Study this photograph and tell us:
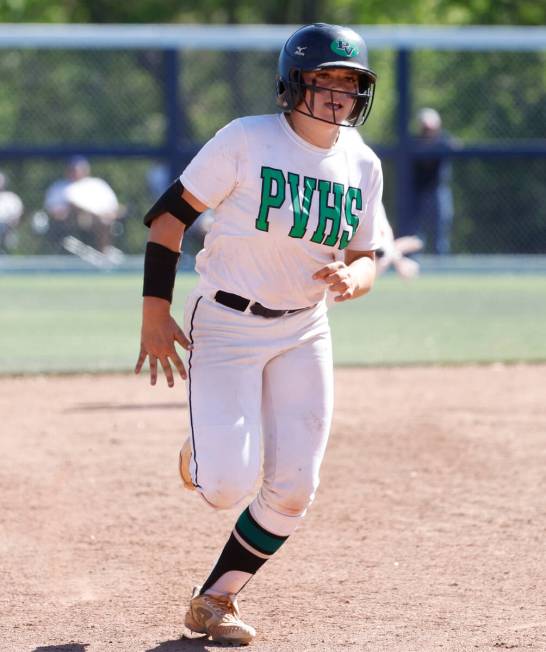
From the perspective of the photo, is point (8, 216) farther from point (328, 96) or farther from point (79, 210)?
point (328, 96)

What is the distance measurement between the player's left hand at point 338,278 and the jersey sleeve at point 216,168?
38cm

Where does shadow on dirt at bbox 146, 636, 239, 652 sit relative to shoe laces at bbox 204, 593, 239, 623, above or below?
below

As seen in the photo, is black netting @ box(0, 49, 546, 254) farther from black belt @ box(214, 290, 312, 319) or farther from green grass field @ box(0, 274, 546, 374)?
black belt @ box(214, 290, 312, 319)

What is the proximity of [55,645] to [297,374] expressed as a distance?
1.07 meters

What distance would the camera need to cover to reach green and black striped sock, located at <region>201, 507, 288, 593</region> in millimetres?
3936

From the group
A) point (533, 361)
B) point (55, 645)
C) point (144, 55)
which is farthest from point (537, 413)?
point (144, 55)

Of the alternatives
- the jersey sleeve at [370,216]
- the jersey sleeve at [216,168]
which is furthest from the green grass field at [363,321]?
the jersey sleeve at [216,168]

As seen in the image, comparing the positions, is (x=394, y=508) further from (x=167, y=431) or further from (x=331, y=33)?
(x=331, y=33)

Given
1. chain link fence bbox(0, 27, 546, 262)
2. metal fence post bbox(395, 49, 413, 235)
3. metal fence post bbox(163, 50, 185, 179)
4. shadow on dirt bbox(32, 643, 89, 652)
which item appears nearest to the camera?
shadow on dirt bbox(32, 643, 89, 652)

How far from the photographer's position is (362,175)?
160 inches

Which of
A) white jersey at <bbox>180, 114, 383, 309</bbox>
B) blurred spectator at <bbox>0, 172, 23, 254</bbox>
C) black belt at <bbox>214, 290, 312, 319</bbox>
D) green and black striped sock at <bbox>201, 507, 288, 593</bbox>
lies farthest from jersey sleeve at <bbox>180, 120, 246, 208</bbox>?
blurred spectator at <bbox>0, 172, 23, 254</bbox>

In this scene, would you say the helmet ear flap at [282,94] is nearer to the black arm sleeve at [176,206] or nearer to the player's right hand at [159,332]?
the black arm sleeve at [176,206]

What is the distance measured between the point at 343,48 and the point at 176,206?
685 mm

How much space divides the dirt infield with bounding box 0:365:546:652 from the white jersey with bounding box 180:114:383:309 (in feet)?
3.45
